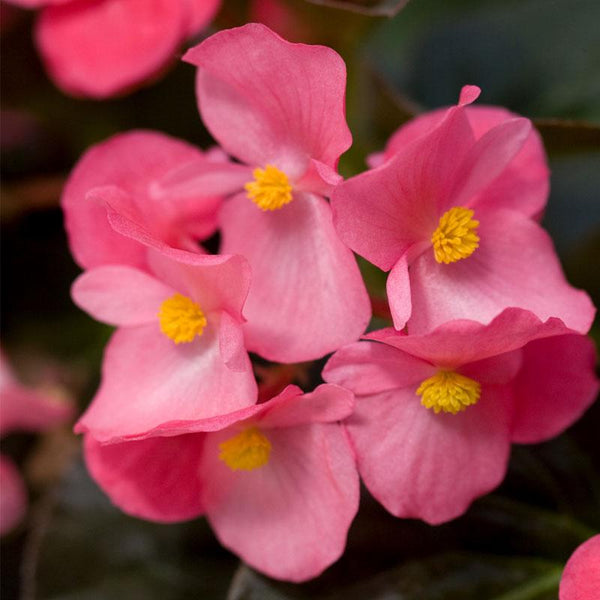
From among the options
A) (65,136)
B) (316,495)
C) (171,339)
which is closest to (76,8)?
(65,136)

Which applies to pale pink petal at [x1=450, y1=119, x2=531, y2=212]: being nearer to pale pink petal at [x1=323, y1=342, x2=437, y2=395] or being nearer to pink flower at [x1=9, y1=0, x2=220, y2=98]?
pale pink petal at [x1=323, y1=342, x2=437, y2=395]

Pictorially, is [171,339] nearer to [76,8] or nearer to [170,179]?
[170,179]

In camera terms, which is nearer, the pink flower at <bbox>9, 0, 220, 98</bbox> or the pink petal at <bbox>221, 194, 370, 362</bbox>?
the pink petal at <bbox>221, 194, 370, 362</bbox>

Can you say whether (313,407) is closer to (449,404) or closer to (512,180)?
(449,404)

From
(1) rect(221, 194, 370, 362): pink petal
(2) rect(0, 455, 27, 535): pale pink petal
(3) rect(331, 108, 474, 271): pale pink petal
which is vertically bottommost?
(2) rect(0, 455, 27, 535): pale pink petal

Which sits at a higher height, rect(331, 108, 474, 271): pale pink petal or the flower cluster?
rect(331, 108, 474, 271): pale pink petal

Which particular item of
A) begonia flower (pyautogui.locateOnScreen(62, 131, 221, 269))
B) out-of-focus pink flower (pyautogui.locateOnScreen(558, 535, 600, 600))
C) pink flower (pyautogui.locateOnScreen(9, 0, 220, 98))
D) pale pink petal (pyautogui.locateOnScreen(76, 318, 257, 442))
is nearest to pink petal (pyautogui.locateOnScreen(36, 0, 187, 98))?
pink flower (pyautogui.locateOnScreen(9, 0, 220, 98))
